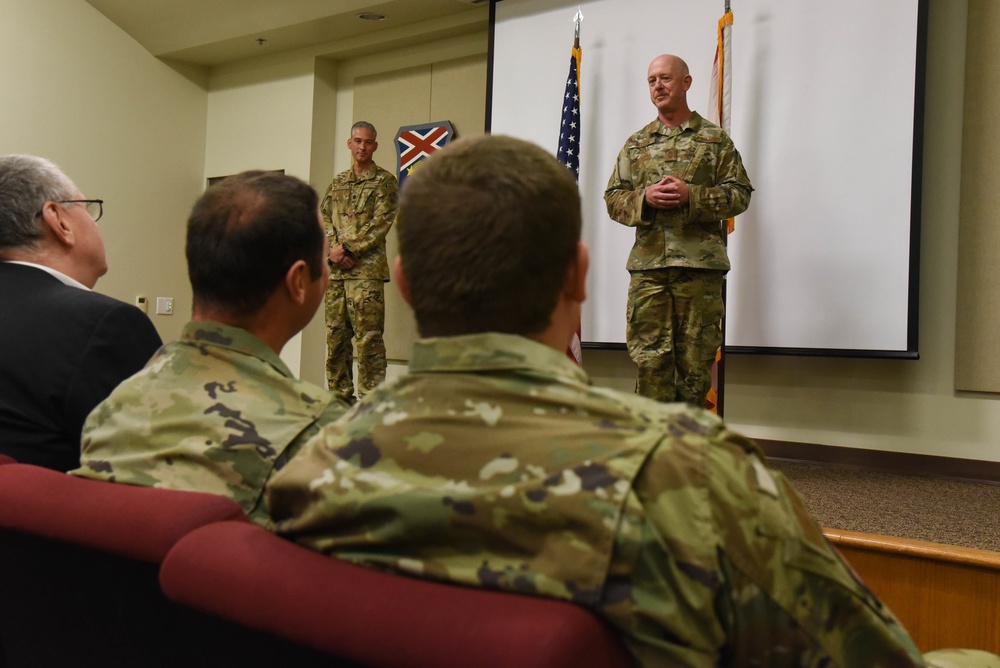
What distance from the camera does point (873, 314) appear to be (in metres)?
3.57

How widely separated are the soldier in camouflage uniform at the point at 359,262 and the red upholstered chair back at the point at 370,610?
4.32m

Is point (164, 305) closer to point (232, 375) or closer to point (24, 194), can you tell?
point (24, 194)

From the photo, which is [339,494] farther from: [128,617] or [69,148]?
[69,148]

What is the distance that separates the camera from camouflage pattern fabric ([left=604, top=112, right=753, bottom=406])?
11.0 feet

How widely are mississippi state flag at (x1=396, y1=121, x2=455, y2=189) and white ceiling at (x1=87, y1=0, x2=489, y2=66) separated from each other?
588mm

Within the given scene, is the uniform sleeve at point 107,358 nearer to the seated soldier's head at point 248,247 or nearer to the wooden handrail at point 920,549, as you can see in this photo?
the seated soldier's head at point 248,247

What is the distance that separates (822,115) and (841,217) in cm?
46

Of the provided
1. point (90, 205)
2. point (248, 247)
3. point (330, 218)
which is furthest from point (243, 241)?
point (330, 218)

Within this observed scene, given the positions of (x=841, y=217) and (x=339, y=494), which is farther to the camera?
(x=841, y=217)

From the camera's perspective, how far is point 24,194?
1.67 metres

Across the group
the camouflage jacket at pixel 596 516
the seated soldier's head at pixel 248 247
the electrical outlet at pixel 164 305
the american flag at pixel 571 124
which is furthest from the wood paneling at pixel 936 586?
the electrical outlet at pixel 164 305

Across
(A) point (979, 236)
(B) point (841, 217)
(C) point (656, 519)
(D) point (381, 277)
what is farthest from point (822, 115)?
(C) point (656, 519)

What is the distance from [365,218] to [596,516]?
454 centimetres

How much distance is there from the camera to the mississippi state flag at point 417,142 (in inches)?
207
